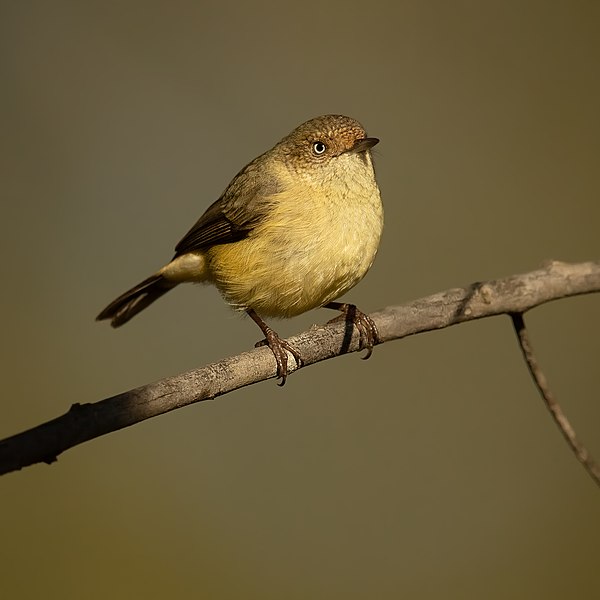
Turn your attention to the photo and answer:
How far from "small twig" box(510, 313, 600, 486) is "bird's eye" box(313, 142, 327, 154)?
1.23 metres

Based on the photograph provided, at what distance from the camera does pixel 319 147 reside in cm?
360

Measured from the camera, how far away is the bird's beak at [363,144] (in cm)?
345

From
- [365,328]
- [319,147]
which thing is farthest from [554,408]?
[319,147]

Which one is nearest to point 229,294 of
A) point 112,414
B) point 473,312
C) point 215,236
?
point 215,236

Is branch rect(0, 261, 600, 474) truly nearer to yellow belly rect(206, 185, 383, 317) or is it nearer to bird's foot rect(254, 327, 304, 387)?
bird's foot rect(254, 327, 304, 387)

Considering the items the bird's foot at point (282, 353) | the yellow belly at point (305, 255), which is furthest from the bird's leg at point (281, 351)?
the yellow belly at point (305, 255)

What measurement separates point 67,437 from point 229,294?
1.72m

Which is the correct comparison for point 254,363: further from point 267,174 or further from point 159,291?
point 159,291

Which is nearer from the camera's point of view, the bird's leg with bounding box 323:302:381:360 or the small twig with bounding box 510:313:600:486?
the small twig with bounding box 510:313:600:486

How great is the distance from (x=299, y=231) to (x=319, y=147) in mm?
527

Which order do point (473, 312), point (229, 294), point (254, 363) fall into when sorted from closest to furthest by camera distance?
point (254, 363) → point (473, 312) → point (229, 294)

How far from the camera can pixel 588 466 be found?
2668mm

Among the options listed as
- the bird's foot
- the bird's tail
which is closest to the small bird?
the bird's foot

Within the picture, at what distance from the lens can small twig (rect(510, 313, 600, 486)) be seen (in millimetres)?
2672
